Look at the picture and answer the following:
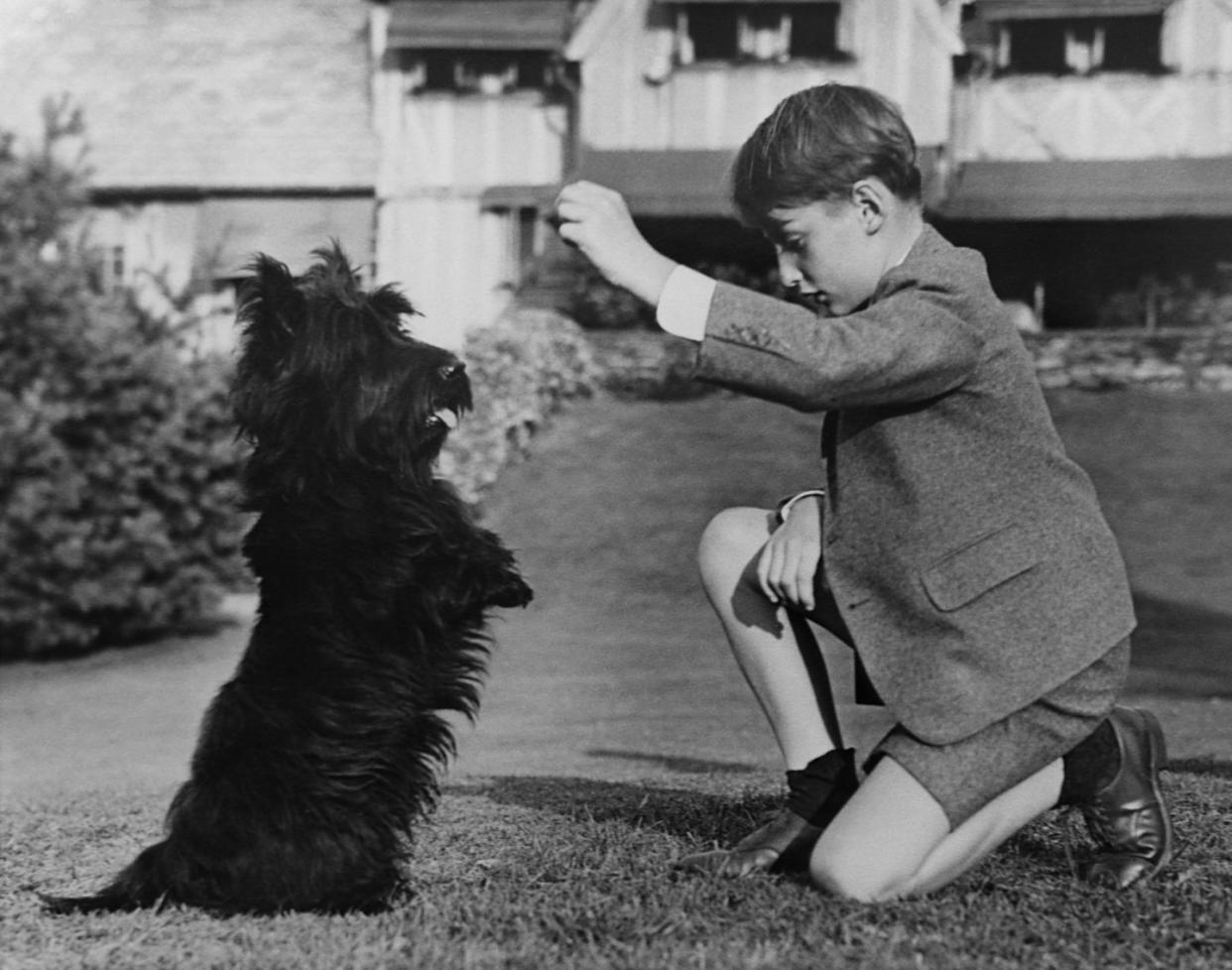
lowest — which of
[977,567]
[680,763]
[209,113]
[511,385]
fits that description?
[680,763]

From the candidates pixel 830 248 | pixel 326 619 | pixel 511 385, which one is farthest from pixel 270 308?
pixel 511 385

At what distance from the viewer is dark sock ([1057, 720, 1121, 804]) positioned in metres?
4.01

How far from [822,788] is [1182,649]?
368 inches

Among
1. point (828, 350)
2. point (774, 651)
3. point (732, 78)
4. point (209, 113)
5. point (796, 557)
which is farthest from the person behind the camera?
point (209, 113)

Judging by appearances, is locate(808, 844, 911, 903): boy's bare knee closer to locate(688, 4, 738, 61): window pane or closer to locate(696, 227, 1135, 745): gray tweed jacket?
locate(696, 227, 1135, 745): gray tweed jacket

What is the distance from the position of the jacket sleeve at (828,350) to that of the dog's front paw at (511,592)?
67 cm

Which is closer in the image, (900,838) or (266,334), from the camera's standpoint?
(900,838)

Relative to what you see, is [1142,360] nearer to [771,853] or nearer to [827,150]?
[771,853]

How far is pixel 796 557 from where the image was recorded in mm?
4008

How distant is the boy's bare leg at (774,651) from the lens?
13.9 feet

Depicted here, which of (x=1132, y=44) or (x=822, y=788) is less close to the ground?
(x=1132, y=44)

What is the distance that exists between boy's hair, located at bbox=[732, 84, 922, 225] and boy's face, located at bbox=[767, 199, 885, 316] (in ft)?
0.11

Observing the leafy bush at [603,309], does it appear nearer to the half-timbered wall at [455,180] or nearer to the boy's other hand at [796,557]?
the half-timbered wall at [455,180]

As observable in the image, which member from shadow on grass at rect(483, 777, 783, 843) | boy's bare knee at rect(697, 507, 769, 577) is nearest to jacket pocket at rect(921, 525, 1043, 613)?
→ boy's bare knee at rect(697, 507, 769, 577)
